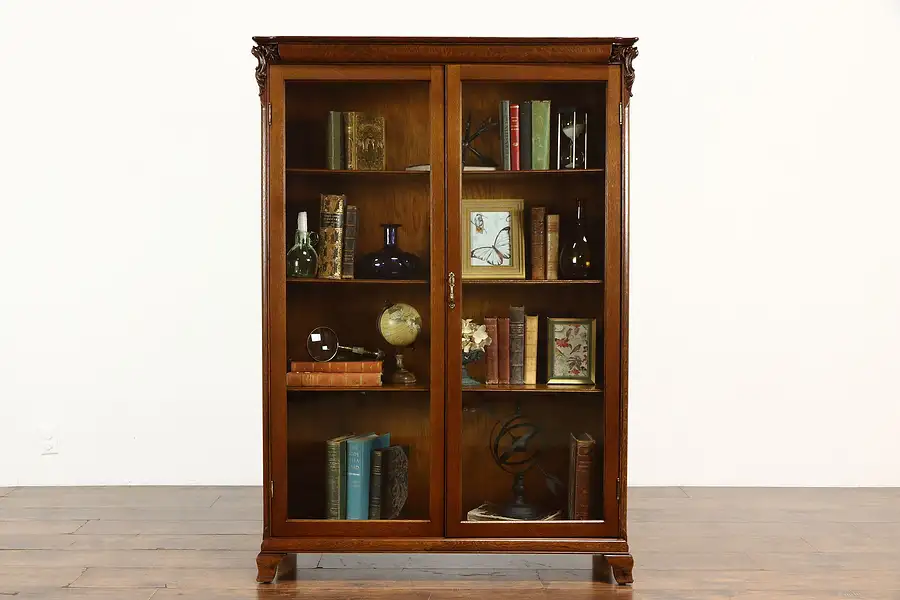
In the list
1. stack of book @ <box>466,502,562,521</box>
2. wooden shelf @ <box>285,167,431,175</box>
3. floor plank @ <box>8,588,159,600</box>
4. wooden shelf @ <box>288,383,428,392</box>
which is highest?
wooden shelf @ <box>285,167,431,175</box>

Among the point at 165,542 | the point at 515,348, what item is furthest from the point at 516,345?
the point at 165,542

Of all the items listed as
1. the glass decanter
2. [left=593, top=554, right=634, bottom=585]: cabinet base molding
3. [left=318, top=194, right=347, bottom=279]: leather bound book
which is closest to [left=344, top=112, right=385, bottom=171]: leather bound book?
[left=318, top=194, right=347, bottom=279]: leather bound book

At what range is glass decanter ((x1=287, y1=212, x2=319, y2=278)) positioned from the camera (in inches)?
108

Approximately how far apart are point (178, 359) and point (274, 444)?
4.47 feet

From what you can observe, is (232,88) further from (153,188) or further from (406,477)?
(406,477)

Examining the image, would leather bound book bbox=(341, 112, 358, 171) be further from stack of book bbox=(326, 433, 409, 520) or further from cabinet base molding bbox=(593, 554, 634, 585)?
cabinet base molding bbox=(593, 554, 634, 585)

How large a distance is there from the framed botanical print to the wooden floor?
0.64m

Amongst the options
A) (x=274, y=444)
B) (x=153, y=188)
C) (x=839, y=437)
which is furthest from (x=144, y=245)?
(x=839, y=437)

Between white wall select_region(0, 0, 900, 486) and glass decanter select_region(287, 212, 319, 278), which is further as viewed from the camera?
white wall select_region(0, 0, 900, 486)

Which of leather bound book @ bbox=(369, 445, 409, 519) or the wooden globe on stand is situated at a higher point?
the wooden globe on stand

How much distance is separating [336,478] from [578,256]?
1.04 metres

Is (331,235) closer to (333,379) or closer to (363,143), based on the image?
(363,143)

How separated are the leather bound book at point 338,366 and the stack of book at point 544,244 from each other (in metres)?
0.59

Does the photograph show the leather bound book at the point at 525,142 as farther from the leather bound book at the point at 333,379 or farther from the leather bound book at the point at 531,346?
the leather bound book at the point at 333,379
